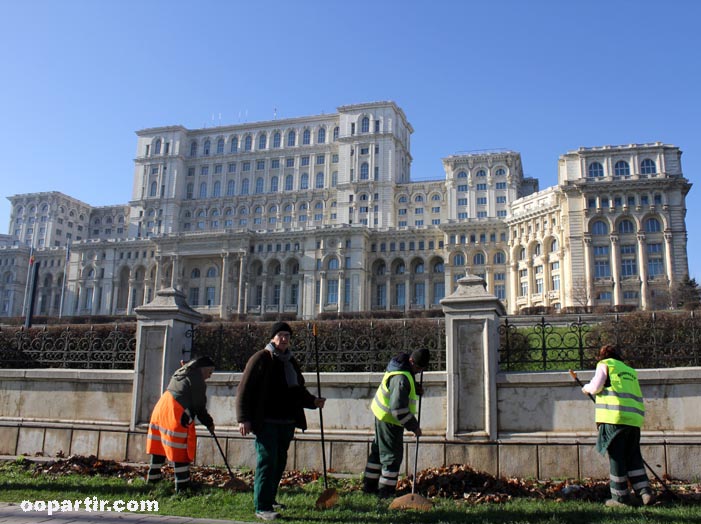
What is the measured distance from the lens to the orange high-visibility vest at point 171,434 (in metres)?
8.26

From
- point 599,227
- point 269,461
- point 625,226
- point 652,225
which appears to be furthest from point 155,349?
point 652,225

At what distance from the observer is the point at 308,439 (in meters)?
10.1

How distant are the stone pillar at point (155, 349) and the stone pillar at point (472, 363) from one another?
503 centimetres

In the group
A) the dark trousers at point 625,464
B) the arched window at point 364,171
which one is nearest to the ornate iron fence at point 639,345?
the dark trousers at point 625,464

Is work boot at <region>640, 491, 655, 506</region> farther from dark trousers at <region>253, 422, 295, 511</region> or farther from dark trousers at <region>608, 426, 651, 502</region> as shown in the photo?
dark trousers at <region>253, 422, 295, 511</region>

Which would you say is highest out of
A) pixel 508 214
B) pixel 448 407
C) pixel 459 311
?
pixel 508 214

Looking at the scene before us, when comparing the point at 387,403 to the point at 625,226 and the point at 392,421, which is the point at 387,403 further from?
the point at 625,226


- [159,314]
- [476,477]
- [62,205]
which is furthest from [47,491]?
[62,205]

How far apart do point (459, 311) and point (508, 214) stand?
3287 inches

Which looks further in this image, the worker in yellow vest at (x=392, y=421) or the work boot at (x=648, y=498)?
the worker in yellow vest at (x=392, y=421)

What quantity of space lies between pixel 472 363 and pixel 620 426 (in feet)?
8.90

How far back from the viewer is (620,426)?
7.32 m

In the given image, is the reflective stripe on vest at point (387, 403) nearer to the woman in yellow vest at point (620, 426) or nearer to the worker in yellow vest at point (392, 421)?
the worker in yellow vest at point (392, 421)

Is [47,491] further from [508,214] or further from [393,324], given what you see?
[508,214]
